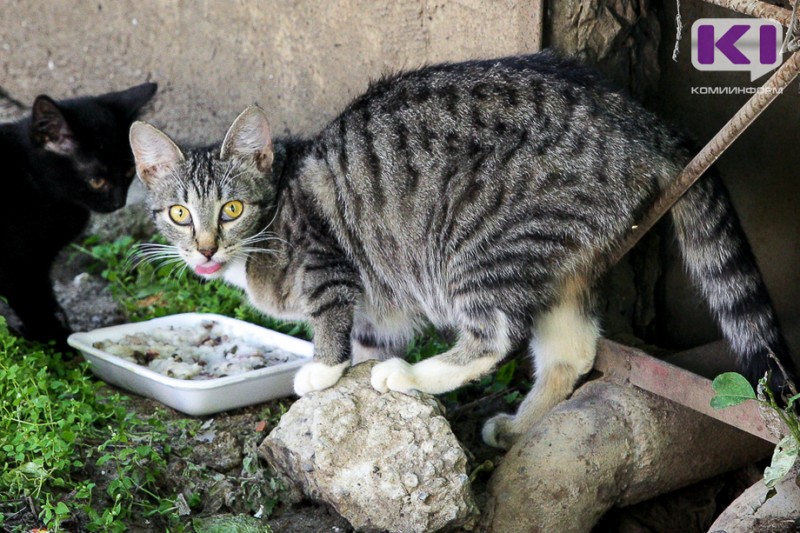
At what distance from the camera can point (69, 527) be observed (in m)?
2.73

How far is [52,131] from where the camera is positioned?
4.10 meters

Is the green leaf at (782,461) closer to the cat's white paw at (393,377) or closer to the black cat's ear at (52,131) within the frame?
the cat's white paw at (393,377)

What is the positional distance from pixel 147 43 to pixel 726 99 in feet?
10.1

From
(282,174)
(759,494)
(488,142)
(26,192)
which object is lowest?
(759,494)

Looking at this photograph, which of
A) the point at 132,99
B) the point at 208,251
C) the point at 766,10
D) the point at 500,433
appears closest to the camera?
the point at 766,10

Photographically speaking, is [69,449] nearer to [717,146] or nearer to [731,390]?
[731,390]

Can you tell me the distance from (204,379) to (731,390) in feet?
6.66

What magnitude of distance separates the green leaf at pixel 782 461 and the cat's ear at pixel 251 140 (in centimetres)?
202

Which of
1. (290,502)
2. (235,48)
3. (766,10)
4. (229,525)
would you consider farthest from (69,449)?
(235,48)

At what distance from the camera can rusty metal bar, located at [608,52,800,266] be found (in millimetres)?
2441

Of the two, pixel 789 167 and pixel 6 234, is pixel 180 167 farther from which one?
pixel 789 167

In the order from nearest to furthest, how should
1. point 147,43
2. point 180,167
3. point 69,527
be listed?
point 69,527 < point 180,167 < point 147,43

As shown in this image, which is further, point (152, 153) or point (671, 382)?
point (152, 153)

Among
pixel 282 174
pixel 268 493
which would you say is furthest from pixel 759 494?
pixel 282 174
